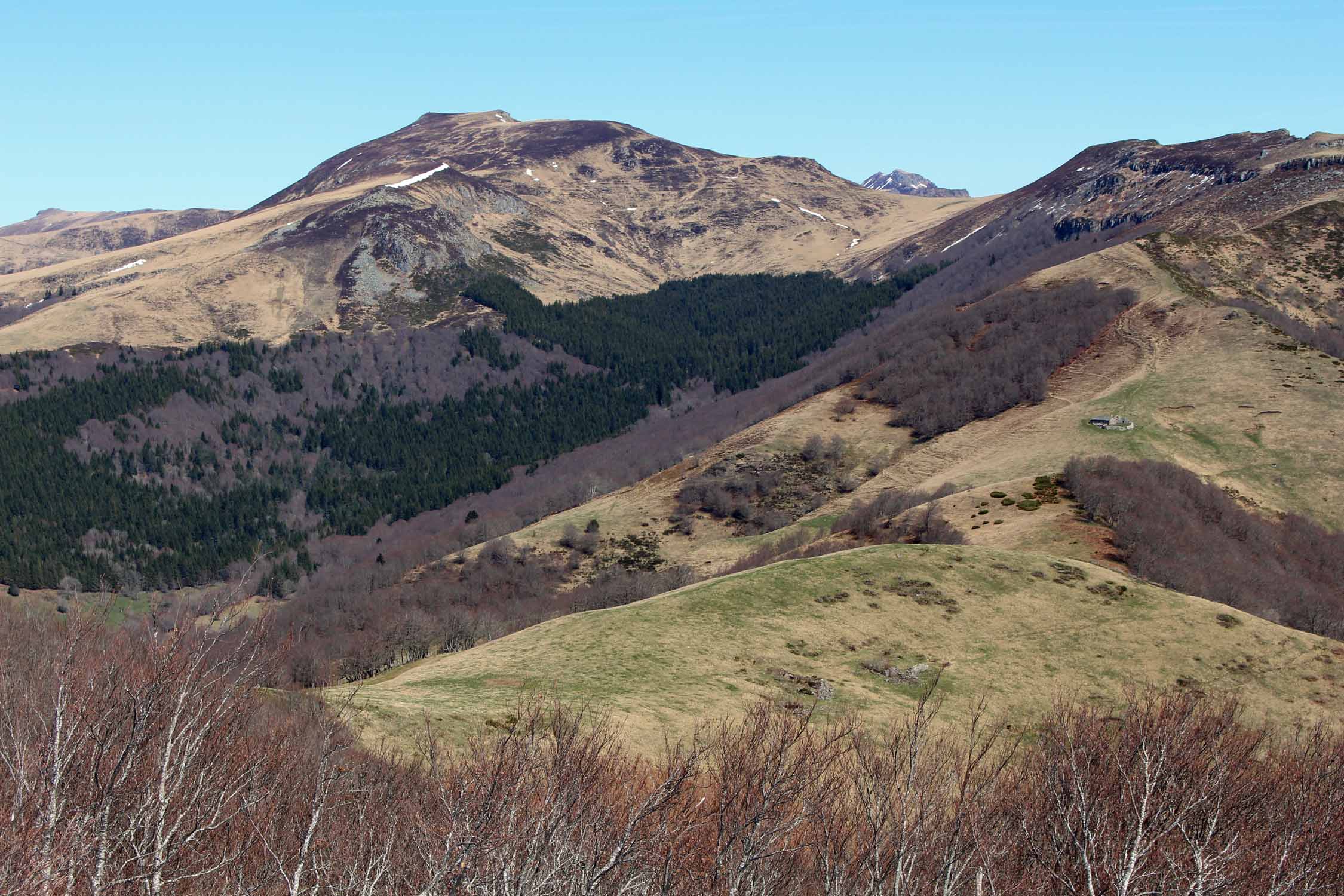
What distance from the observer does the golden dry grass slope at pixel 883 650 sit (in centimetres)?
5169

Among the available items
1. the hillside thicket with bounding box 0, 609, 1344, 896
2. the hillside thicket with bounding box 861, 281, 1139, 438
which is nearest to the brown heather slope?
the hillside thicket with bounding box 861, 281, 1139, 438

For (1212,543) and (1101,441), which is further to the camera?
(1101,441)

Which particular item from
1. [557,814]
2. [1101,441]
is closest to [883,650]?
[557,814]

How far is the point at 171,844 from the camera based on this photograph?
20.8 m

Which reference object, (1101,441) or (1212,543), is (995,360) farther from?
(1212,543)

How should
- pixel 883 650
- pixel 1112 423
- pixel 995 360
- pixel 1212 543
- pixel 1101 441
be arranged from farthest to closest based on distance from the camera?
1. pixel 995 360
2. pixel 1112 423
3. pixel 1101 441
4. pixel 1212 543
5. pixel 883 650

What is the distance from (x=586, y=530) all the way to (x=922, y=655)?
301 ft

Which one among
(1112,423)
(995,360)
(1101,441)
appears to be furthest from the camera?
(995,360)

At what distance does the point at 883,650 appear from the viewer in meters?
60.8

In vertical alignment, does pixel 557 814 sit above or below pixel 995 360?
below

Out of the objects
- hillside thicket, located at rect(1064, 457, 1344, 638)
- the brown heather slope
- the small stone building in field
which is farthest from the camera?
the small stone building in field

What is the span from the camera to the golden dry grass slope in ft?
170

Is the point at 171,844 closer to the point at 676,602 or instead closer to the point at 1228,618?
the point at 676,602

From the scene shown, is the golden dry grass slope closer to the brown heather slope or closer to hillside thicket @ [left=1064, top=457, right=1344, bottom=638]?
hillside thicket @ [left=1064, top=457, right=1344, bottom=638]
